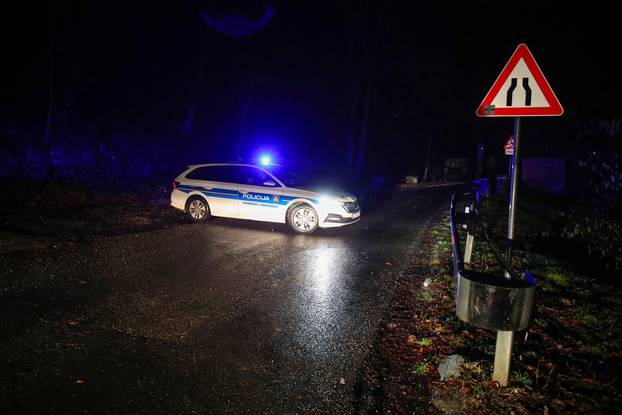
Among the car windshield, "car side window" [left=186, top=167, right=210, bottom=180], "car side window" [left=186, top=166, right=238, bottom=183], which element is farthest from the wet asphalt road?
"car side window" [left=186, top=167, right=210, bottom=180]

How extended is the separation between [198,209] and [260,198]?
77.2 inches

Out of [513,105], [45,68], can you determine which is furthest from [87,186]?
[513,105]

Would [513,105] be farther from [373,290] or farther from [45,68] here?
[45,68]

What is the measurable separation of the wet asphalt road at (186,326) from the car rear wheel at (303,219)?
5.80ft

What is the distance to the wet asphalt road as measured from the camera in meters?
2.98

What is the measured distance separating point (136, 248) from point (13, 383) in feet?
15.1

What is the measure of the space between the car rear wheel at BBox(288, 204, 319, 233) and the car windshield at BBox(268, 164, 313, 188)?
65 centimetres

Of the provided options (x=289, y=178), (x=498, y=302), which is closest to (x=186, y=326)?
(x=498, y=302)

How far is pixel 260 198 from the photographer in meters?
9.77

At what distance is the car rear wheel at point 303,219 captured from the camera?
9.46m

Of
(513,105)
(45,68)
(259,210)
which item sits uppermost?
(45,68)

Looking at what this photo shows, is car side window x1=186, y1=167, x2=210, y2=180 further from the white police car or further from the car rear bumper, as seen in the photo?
the car rear bumper

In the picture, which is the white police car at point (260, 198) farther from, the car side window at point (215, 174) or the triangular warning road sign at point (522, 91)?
the triangular warning road sign at point (522, 91)

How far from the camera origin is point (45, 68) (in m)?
17.3
